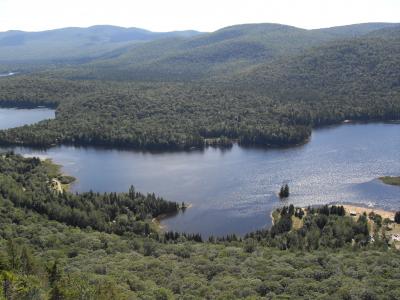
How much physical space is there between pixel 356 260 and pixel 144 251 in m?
32.7

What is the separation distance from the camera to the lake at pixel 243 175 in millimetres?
116188

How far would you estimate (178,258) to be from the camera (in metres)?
79.4

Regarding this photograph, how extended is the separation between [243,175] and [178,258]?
6475 centimetres

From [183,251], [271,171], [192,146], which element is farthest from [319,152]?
[183,251]

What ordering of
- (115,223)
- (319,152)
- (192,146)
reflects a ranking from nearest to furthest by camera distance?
(115,223) < (319,152) < (192,146)

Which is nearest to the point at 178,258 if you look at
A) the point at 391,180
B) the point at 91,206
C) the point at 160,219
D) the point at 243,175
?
the point at 160,219

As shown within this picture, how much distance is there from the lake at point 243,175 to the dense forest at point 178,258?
8861 mm

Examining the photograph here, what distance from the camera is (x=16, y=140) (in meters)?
190

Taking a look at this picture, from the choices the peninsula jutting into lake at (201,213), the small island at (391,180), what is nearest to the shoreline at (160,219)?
the peninsula jutting into lake at (201,213)

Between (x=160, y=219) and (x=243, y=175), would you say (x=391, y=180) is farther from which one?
(x=160, y=219)

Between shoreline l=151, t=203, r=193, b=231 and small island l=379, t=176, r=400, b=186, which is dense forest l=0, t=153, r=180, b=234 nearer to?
shoreline l=151, t=203, r=193, b=231

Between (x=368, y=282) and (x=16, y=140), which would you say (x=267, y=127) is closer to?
(x=16, y=140)

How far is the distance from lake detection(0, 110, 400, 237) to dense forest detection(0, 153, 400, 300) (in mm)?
8861

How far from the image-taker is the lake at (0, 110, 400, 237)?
116188 mm
